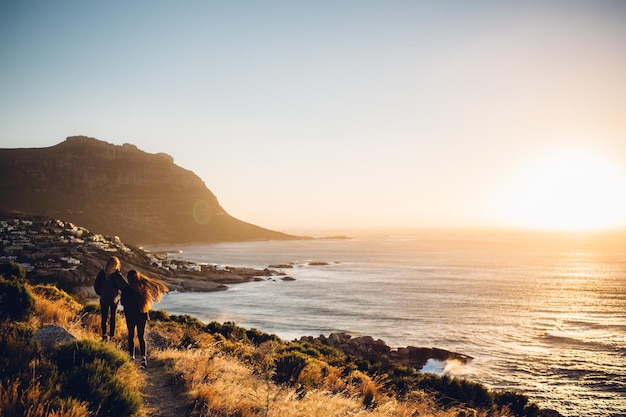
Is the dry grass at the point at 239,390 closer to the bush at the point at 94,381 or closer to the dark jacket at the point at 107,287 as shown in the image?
the bush at the point at 94,381

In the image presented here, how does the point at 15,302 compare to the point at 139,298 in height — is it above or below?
below

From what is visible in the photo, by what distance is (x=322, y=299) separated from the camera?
58250mm

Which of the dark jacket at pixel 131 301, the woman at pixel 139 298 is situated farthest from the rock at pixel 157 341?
the dark jacket at pixel 131 301

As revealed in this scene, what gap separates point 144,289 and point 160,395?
252cm

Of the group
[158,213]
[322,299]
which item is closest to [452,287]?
[322,299]

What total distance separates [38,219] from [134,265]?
24.7 metres

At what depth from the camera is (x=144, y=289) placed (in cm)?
898

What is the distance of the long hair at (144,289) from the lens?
8.86m

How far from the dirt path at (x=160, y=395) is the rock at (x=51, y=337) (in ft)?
5.50

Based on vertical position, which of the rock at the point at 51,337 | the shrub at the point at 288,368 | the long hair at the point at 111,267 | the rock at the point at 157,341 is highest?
the long hair at the point at 111,267

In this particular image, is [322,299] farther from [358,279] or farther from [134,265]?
[134,265]

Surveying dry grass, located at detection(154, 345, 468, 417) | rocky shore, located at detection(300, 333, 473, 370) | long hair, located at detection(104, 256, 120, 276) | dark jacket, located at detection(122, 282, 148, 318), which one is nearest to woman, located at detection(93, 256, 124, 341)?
long hair, located at detection(104, 256, 120, 276)

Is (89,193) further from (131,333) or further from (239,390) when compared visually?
(239,390)

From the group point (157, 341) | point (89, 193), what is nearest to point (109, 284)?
point (157, 341)
